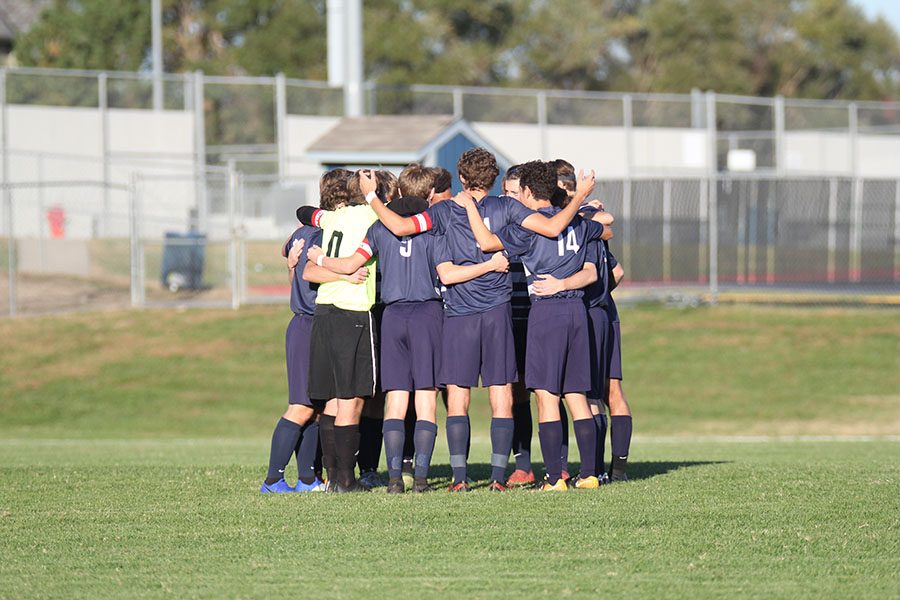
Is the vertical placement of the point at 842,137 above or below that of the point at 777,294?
above

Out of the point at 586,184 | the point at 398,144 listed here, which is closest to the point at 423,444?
the point at 586,184

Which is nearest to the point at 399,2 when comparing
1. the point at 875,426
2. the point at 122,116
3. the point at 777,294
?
the point at 122,116

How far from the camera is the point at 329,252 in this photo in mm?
7883

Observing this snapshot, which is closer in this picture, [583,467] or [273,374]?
[583,467]

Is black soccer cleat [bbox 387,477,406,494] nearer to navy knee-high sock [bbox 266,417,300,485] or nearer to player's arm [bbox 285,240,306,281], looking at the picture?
navy knee-high sock [bbox 266,417,300,485]

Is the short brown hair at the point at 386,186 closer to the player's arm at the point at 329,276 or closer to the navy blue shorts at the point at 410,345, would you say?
the player's arm at the point at 329,276

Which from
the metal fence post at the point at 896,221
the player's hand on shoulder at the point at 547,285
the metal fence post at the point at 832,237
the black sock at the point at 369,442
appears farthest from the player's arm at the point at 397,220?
the metal fence post at the point at 896,221

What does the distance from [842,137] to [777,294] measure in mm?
13755

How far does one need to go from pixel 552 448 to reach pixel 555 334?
→ 71 centimetres

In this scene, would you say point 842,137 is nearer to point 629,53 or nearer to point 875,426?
point 875,426

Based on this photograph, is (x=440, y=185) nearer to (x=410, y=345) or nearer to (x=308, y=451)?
(x=410, y=345)

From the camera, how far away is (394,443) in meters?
7.87

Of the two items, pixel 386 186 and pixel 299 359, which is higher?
pixel 386 186

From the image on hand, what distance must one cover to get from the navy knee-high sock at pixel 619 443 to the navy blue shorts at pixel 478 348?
1.11m
